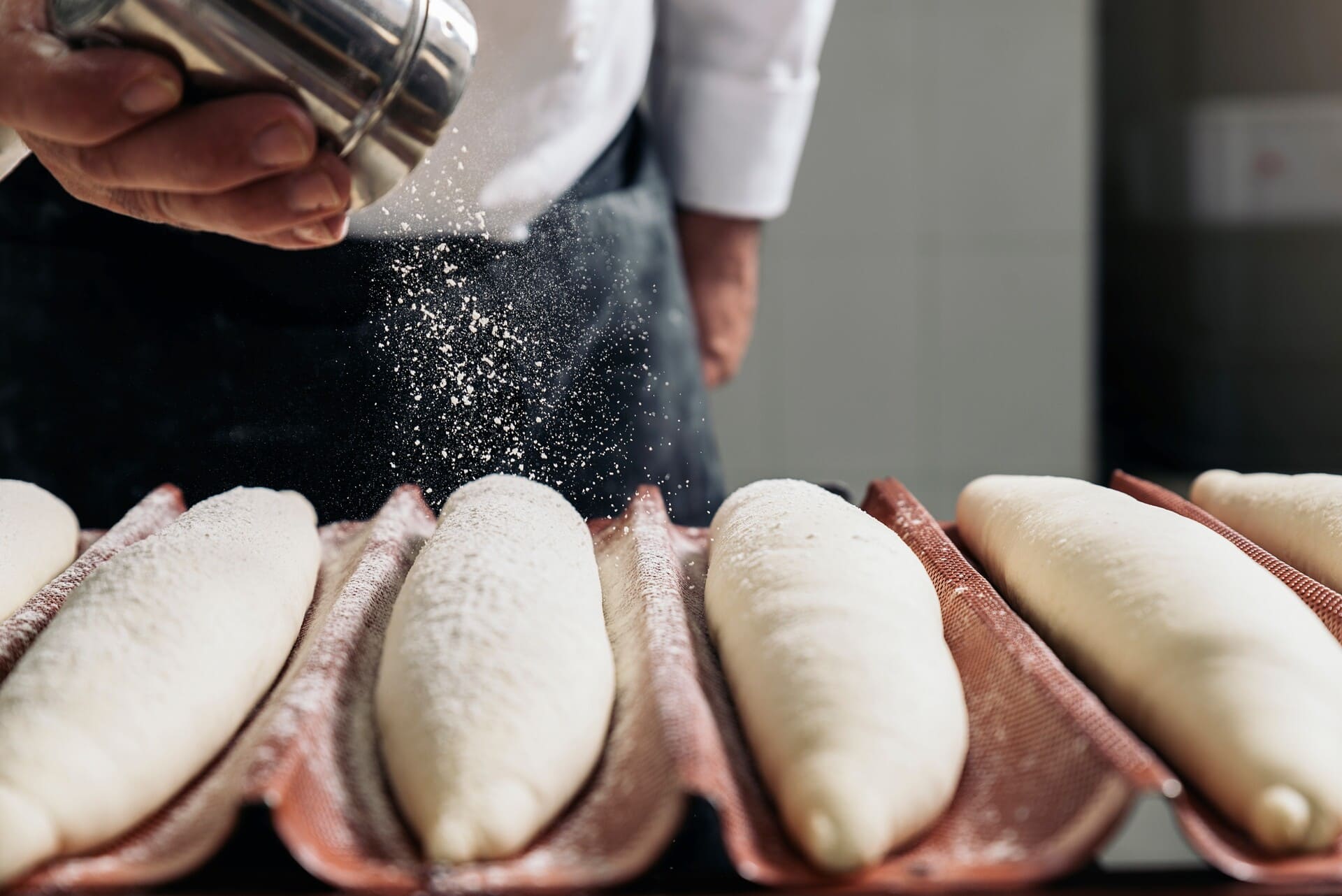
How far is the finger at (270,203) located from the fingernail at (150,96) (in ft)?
0.18

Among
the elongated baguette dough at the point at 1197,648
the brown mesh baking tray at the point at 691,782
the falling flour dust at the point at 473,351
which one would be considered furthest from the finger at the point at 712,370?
the brown mesh baking tray at the point at 691,782

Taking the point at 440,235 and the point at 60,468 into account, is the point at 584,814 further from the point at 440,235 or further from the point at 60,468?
the point at 60,468

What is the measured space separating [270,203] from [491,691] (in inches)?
10.5

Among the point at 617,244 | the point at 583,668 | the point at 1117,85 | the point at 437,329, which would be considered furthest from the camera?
the point at 1117,85

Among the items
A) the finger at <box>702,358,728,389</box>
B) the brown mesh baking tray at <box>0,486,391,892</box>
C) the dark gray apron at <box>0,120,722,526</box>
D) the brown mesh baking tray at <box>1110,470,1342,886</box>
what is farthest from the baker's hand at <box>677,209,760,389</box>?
the brown mesh baking tray at <box>1110,470,1342,886</box>

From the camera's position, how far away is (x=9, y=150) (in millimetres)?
697

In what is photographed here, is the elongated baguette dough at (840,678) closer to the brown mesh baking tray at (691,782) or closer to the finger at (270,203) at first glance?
the brown mesh baking tray at (691,782)

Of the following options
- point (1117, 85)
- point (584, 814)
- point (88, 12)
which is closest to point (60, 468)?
point (88, 12)

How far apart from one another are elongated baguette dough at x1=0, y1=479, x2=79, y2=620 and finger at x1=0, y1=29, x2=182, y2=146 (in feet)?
0.83

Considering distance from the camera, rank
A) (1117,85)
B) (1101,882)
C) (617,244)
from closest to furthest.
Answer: (1101,882)
(617,244)
(1117,85)

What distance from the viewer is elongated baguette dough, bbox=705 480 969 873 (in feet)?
1.28

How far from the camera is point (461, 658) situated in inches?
18.1

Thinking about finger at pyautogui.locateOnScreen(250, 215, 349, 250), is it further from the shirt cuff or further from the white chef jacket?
the shirt cuff

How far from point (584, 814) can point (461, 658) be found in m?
0.09
